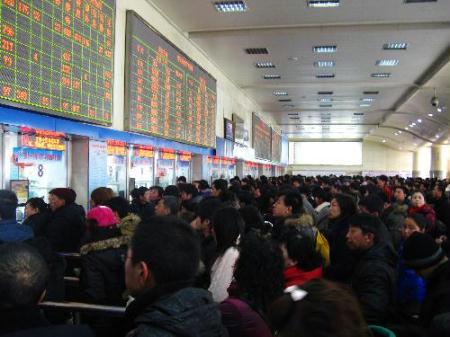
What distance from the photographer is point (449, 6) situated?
368 inches

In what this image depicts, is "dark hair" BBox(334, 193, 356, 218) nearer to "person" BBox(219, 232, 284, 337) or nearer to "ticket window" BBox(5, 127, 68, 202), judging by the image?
"person" BBox(219, 232, 284, 337)

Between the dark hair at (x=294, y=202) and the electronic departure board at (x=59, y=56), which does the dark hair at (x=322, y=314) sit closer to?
the dark hair at (x=294, y=202)

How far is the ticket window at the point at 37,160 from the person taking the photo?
5828 millimetres

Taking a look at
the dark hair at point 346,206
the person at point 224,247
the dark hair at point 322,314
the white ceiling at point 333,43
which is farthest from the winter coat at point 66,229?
the white ceiling at point 333,43

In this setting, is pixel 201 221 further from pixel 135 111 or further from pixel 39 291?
pixel 135 111

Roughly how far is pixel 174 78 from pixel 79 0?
389 centimetres

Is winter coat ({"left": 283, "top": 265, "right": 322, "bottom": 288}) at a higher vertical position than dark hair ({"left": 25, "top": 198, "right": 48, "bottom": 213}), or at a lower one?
lower

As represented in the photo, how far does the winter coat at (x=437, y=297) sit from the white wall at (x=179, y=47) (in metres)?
6.02

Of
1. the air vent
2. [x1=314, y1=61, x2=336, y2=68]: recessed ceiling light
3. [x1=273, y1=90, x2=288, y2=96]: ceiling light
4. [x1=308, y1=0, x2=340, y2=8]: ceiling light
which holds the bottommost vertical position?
[x1=273, y1=90, x2=288, y2=96]: ceiling light

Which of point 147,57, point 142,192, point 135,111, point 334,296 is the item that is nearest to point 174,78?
point 147,57

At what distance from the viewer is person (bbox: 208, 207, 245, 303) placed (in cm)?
293

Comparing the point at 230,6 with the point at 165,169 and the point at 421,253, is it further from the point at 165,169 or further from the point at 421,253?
the point at 421,253

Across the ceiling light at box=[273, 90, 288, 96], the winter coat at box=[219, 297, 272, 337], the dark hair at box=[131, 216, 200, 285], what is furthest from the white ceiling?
the dark hair at box=[131, 216, 200, 285]

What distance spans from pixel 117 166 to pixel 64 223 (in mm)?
3616
